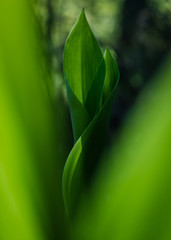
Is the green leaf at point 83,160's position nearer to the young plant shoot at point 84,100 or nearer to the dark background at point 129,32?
the young plant shoot at point 84,100

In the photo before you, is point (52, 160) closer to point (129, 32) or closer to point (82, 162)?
point (82, 162)

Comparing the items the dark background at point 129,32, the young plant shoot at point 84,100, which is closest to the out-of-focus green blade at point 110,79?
the young plant shoot at point 84,100

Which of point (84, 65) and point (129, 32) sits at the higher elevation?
point (84, 65)

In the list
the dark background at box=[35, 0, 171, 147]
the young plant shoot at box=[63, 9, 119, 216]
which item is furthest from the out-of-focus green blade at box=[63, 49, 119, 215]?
the dark background at box=[35, 0, 171, 147]

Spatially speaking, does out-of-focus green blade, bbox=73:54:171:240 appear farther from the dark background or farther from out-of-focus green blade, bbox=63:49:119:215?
the dark background

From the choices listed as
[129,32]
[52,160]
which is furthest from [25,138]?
[129,32]
